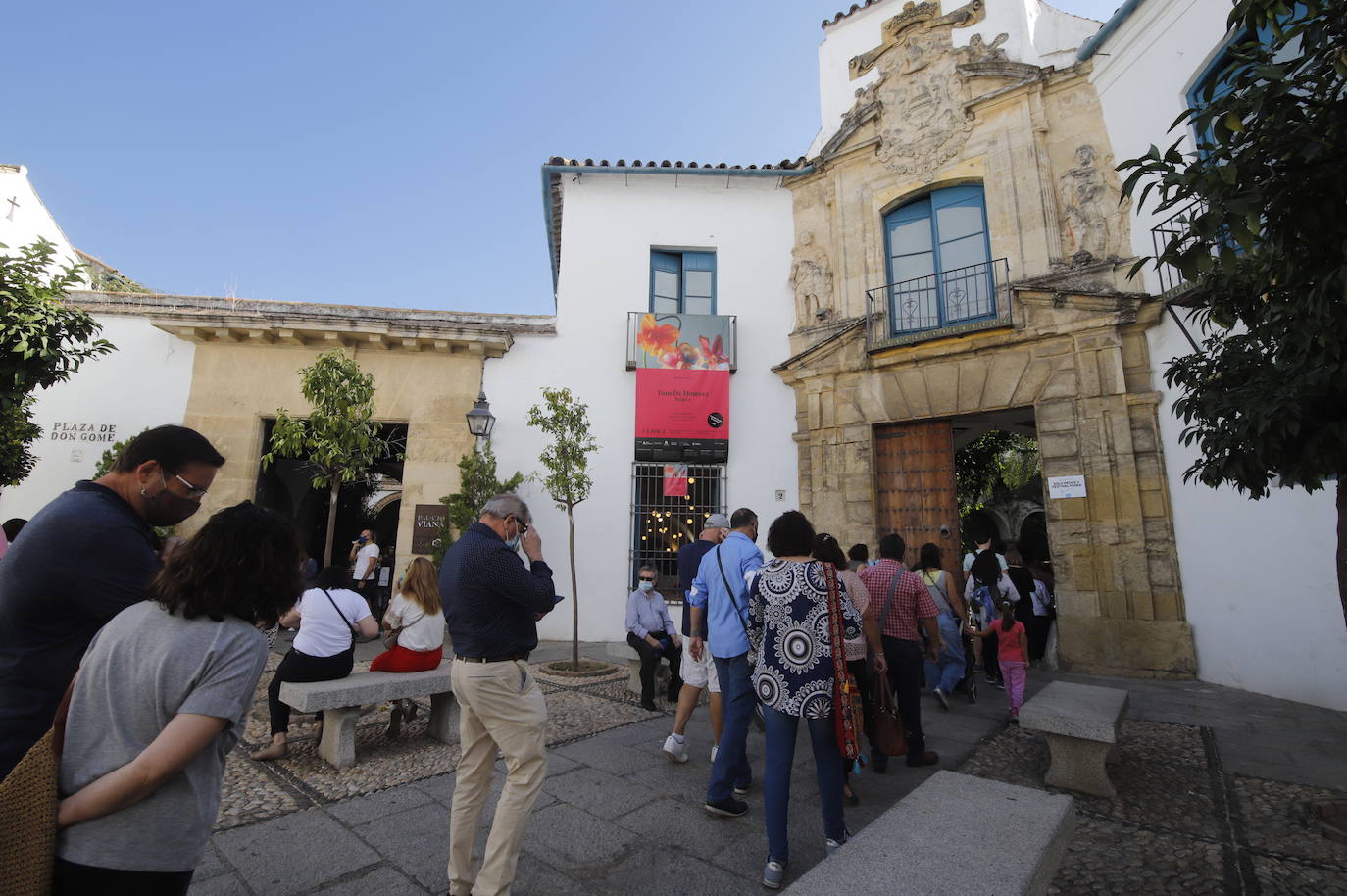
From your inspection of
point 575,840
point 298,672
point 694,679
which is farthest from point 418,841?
point 694,679

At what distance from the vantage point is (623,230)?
37.3 feet

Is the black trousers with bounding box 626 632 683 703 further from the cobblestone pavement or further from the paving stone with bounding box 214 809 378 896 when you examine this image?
the paving stone with bounding box 214 809 378 896

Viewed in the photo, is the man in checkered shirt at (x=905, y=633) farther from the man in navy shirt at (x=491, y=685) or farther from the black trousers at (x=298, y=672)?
the black trousers at (x=298, y=672)

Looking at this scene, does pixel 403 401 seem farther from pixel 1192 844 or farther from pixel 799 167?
pixel 1192 844

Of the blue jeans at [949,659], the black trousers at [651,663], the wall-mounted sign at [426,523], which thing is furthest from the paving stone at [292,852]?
the wall-mounted sign at [426,523]

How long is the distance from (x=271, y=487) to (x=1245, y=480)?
44.5 feet

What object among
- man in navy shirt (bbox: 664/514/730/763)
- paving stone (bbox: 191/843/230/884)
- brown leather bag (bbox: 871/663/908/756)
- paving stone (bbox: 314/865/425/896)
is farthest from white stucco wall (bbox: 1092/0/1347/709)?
paving stone (bbox: 191/843/230/884)

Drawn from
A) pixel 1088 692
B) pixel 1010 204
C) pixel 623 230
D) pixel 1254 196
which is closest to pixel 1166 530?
pixel 1088 692

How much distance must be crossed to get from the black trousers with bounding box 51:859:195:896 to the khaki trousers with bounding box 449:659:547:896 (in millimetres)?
1233

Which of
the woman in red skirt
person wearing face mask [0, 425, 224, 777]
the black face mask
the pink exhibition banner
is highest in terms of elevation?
the pink exhibition banner

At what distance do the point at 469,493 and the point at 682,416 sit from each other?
3697 millimetres

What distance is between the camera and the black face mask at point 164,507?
1928 mm

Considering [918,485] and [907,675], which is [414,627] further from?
[918,485]

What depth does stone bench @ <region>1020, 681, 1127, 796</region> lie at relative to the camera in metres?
3.69
